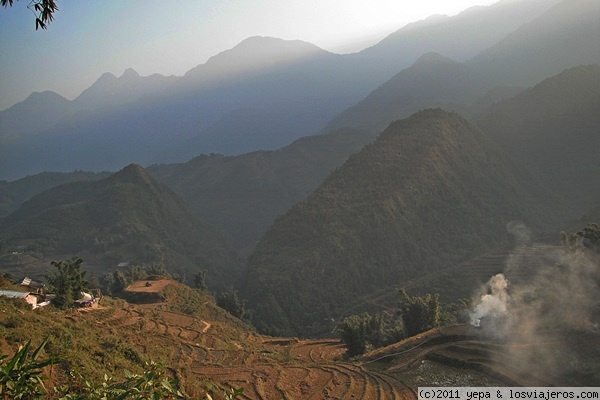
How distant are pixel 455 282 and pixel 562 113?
58.5m

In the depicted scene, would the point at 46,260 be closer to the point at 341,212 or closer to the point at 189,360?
the point at 341,212

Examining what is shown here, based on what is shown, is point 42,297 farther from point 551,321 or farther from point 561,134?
point 561,134

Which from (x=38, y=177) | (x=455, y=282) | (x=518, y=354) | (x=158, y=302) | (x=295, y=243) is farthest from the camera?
(x=38, y=177)

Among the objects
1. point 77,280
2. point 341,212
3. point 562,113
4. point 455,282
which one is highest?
point 562,113

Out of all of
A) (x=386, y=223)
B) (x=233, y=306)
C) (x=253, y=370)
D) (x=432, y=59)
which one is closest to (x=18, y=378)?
(x=253, y=370)

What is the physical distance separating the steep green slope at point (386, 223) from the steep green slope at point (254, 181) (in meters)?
37.8

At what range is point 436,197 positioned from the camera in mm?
61312

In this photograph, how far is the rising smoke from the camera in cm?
1520

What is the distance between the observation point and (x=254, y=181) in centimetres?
11750

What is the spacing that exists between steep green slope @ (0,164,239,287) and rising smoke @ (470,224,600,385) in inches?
1982

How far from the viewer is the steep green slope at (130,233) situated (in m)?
66.9

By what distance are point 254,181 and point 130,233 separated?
2039 inches

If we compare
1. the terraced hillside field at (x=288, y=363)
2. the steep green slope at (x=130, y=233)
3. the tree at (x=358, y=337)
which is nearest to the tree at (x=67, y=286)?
the terraced hillside field at (x=288, y=363)

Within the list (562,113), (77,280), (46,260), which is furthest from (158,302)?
(562,113)
